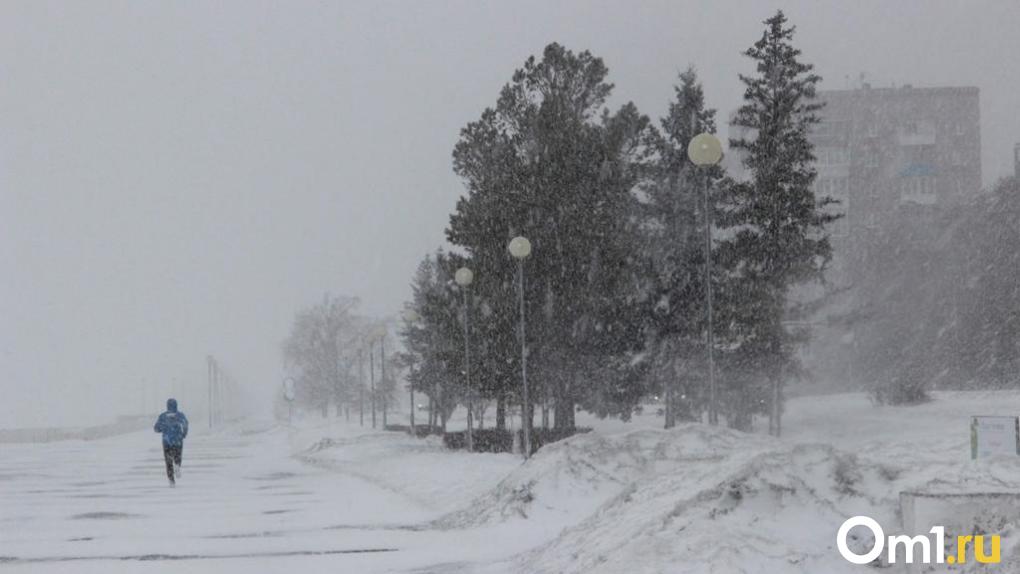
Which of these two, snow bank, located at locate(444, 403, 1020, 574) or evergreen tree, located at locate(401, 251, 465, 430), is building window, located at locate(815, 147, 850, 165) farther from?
snow bank, located at locate(444, 403, 1020, 574)

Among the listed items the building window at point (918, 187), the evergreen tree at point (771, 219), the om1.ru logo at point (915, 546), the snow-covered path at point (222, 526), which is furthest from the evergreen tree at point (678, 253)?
the building window at point (918, 187)

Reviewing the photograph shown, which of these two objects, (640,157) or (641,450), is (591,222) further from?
(641,450)

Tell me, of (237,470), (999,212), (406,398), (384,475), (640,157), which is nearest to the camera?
(384,475)

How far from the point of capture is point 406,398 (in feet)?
512

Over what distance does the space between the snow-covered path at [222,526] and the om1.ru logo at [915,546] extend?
3.81 metres

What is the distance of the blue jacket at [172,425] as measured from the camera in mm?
22938

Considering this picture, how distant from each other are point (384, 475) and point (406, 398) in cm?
13158

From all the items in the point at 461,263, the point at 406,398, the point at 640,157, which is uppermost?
the point at 640,157

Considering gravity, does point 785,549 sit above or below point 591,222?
below

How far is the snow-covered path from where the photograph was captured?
456 inches

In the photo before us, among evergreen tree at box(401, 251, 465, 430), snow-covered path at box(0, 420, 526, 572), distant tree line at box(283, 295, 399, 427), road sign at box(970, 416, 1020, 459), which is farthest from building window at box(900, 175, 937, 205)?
road sign at box(970, 416, 1020, 459)

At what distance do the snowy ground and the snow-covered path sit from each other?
0.04 metres

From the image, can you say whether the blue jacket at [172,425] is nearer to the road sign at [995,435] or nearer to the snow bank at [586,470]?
the snow bank at [586,470]

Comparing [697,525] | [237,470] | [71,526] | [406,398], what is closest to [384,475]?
[237,470]
